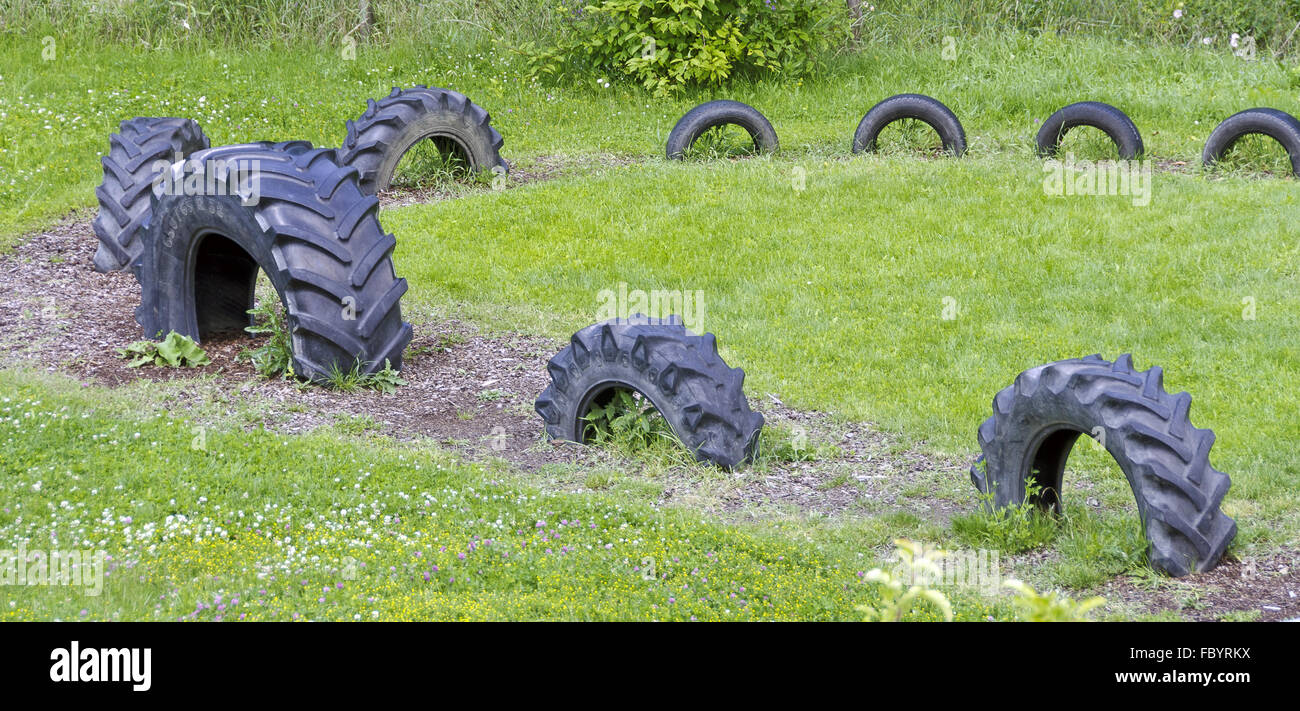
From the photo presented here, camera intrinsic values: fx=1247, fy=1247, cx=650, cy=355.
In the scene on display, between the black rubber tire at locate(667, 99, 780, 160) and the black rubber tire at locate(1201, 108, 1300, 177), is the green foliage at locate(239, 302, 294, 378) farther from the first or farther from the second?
the black rubber tire at locate(1201, 108, 1300, 177)

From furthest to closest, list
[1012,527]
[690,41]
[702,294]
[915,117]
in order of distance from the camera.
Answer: [690,41] < [915,117] < [702,294] < [1012,527]

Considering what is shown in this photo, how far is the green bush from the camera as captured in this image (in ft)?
47.9

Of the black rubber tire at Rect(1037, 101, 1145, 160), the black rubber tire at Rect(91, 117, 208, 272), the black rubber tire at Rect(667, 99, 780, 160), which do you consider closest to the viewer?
the black rubber tire at Rect(91, 117, 208, 272)

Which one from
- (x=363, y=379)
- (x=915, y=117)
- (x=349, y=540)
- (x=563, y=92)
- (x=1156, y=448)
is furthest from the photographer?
(x=563, y=92)

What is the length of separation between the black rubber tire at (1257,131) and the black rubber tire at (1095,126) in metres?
0.64

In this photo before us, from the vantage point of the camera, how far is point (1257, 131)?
11.7m

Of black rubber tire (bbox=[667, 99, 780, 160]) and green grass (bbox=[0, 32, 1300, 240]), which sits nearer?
black rubber tire (bbox=[667, 99, 780, 160])

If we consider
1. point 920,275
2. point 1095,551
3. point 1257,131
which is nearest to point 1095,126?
point 1257,131

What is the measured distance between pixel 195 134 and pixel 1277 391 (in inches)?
328

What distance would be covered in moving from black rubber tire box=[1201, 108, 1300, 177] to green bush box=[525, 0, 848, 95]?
5.03m

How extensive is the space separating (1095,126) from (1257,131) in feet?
4.76

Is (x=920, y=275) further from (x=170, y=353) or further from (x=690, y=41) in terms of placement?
(x=690, y=41)

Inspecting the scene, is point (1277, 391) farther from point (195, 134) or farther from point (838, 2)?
point (838, 2)

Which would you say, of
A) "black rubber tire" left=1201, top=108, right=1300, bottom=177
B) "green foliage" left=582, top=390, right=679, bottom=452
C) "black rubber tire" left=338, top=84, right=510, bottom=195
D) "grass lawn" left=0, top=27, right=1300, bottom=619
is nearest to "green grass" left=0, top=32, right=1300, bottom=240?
"grass lawn" left=0, top=27, right=1300, bottom=619
